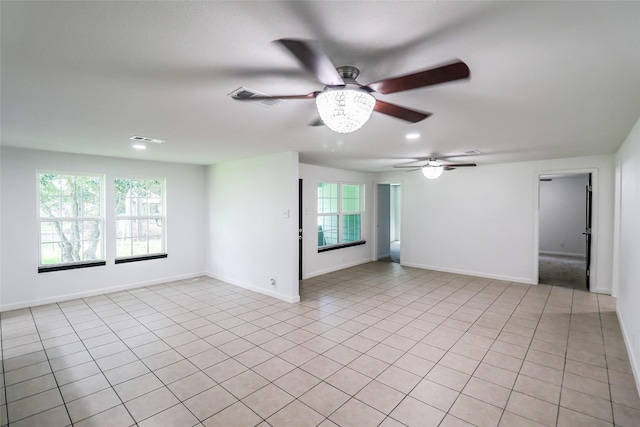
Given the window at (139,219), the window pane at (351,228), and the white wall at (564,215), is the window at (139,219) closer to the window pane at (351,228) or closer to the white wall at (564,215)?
the window pane at (351,228)

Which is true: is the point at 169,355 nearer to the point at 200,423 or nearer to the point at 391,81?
the point at 200,423

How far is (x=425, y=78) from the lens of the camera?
4.25 feet

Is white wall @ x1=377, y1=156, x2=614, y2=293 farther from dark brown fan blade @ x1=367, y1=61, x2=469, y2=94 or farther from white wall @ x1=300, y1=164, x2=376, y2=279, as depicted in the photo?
dark brown fan blade @ x1=367, y1=61, x2=469, y2=94

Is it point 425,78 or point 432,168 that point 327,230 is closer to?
point 432,168

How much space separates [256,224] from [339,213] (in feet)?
8.16

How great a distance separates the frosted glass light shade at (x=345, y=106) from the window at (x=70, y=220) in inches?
205

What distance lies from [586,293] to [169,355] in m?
6.26

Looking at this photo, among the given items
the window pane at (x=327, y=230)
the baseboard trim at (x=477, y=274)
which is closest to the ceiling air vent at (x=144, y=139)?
the window pane at (x=327, y=230)

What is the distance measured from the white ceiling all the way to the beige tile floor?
230cm

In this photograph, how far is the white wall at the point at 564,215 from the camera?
820 cm

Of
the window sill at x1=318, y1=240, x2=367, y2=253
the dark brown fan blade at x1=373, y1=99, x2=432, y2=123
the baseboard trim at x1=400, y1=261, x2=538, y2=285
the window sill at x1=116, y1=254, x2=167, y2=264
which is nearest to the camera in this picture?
the dark brown fan blade at x1=373, y1=99, x2=432, y2=123

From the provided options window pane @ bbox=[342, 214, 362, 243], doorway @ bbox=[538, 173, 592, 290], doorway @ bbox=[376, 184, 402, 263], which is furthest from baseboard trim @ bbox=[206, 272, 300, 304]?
doorway @ bbox=[538, 173, 592, 290]

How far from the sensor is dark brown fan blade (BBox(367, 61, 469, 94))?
119 cm

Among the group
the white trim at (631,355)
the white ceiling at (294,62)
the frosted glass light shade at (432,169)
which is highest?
the white ceiling at (294,62)
